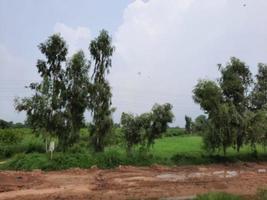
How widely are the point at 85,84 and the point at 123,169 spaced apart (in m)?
7.30

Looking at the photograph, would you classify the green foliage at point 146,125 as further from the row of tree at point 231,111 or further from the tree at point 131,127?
the row of tree at point 231,111

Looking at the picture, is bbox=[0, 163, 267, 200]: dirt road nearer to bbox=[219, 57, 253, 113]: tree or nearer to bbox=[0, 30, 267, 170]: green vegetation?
bbox=[0, 30, 267, 170]: green vegetation

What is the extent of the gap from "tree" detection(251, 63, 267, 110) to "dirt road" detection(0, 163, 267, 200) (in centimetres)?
1266

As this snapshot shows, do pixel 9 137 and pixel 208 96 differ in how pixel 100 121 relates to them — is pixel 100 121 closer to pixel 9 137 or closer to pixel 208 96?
pixel 208 96

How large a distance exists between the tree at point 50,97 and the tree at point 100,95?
216cm

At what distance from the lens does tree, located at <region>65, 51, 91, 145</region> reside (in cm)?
3070

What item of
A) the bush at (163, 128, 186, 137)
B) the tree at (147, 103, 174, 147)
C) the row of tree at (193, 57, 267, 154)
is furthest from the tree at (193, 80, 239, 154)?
the bush at (163, 128, 186, 137)

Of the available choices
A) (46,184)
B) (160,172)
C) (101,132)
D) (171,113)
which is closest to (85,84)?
(101,132)

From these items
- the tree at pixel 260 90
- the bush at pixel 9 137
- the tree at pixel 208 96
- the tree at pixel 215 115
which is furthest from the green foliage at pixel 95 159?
the bush at pixel 9 137

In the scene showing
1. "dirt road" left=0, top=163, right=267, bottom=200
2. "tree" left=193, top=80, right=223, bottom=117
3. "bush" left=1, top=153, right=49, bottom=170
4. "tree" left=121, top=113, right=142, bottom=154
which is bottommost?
"dirt road" left=0, top=163, right=267, bottom=200

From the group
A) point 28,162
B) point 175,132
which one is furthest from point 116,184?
point 175,132

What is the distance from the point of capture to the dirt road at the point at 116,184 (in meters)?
17.3

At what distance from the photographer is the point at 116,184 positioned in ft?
67.2

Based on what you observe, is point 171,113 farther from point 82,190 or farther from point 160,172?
point 82,190
